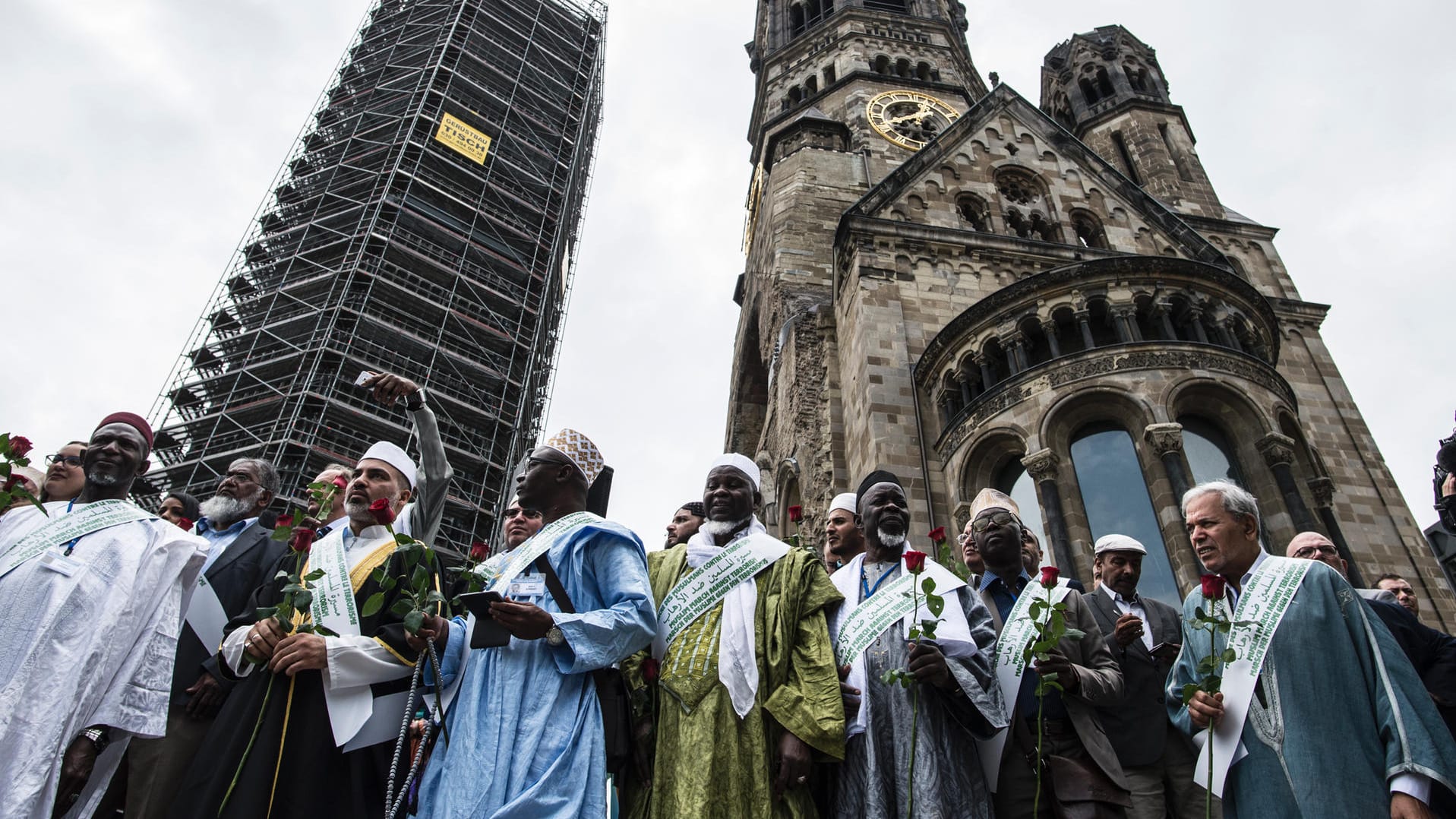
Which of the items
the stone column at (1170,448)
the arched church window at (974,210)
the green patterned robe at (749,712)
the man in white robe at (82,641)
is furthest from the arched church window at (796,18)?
the man in white robe at (82,641)

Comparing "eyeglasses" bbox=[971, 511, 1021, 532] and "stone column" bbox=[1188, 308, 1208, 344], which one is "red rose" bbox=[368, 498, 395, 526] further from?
"stone column" bbox=[1188, 308, 1208, 344]

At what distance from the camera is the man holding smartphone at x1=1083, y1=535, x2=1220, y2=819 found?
167 inches

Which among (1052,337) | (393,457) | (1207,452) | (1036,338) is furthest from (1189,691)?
(1036,338)

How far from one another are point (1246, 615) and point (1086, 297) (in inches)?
396

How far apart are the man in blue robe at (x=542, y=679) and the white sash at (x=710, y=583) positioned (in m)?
0.33

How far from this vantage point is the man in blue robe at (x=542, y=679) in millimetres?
2936

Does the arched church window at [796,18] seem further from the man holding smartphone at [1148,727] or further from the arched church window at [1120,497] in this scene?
the man holding smartphone at [1148,727]

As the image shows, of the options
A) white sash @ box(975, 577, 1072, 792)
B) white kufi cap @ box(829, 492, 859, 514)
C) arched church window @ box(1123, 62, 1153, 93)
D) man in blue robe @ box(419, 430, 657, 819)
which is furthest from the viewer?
arched church window @ box(1123, 62, 1153, 93)

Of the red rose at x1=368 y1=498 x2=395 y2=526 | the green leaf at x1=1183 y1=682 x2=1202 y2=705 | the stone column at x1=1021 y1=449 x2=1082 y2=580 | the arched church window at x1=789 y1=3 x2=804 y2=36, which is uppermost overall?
the arched church window at x1=789 y1=3 x2=804 y2=36

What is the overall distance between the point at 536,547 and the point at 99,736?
1.87 m

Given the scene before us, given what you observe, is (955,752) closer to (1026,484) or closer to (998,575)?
(998,575)

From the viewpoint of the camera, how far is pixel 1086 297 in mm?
12664

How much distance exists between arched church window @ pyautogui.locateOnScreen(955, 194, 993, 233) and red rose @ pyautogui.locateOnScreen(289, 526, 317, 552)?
1666 centimetres

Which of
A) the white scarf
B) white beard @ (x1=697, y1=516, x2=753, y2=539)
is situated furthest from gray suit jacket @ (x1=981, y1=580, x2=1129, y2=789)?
white beard @ (x1=697, y1=516, x2=753, y2=539)
